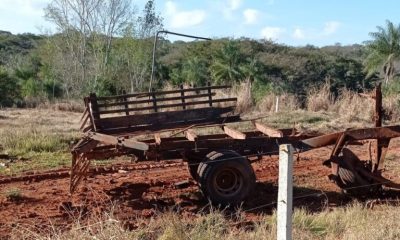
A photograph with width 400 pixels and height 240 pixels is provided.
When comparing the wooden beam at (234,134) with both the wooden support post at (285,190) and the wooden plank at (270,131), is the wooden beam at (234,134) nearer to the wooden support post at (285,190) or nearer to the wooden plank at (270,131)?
the wooden plank at (270,131)

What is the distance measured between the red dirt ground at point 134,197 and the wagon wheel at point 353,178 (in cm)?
21

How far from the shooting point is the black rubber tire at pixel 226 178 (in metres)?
7.75

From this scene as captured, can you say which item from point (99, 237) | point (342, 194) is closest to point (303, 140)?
point (342, 194)

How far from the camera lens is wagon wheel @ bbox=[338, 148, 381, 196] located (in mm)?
8344

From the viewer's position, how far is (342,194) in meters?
8.73

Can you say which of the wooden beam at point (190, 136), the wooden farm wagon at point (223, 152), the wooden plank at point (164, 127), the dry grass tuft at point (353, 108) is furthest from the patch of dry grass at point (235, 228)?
the dry grass tuft at point (353, 108)

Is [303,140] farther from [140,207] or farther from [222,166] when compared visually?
[140,207]

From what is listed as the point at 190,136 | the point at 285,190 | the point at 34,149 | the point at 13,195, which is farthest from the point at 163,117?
the point at 285,190

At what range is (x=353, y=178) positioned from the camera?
8.37 metres

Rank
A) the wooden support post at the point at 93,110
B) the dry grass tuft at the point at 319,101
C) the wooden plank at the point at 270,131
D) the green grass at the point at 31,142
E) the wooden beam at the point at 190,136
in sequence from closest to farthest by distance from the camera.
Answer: the wooden beam at the point at 190,136 → the wooden plank at the point at 270,131 → the wooden support post at the point at 93,110 → the green grass at the point at 31,142 → the dry grass tuft at the point at 319,101

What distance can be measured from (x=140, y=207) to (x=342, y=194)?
10.5ft

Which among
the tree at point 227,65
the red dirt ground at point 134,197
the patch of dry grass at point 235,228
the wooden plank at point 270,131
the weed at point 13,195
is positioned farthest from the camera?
the tree at point 227,65

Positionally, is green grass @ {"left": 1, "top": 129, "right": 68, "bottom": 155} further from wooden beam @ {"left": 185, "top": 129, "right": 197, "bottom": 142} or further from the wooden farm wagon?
wooden beam @ {"left": 185, "top": 129, "right": 197, "bottom": 142}

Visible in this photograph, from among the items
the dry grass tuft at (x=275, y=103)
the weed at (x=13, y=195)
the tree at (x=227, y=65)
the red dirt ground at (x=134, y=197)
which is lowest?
the red dirt ground at (x=134, y=197)
